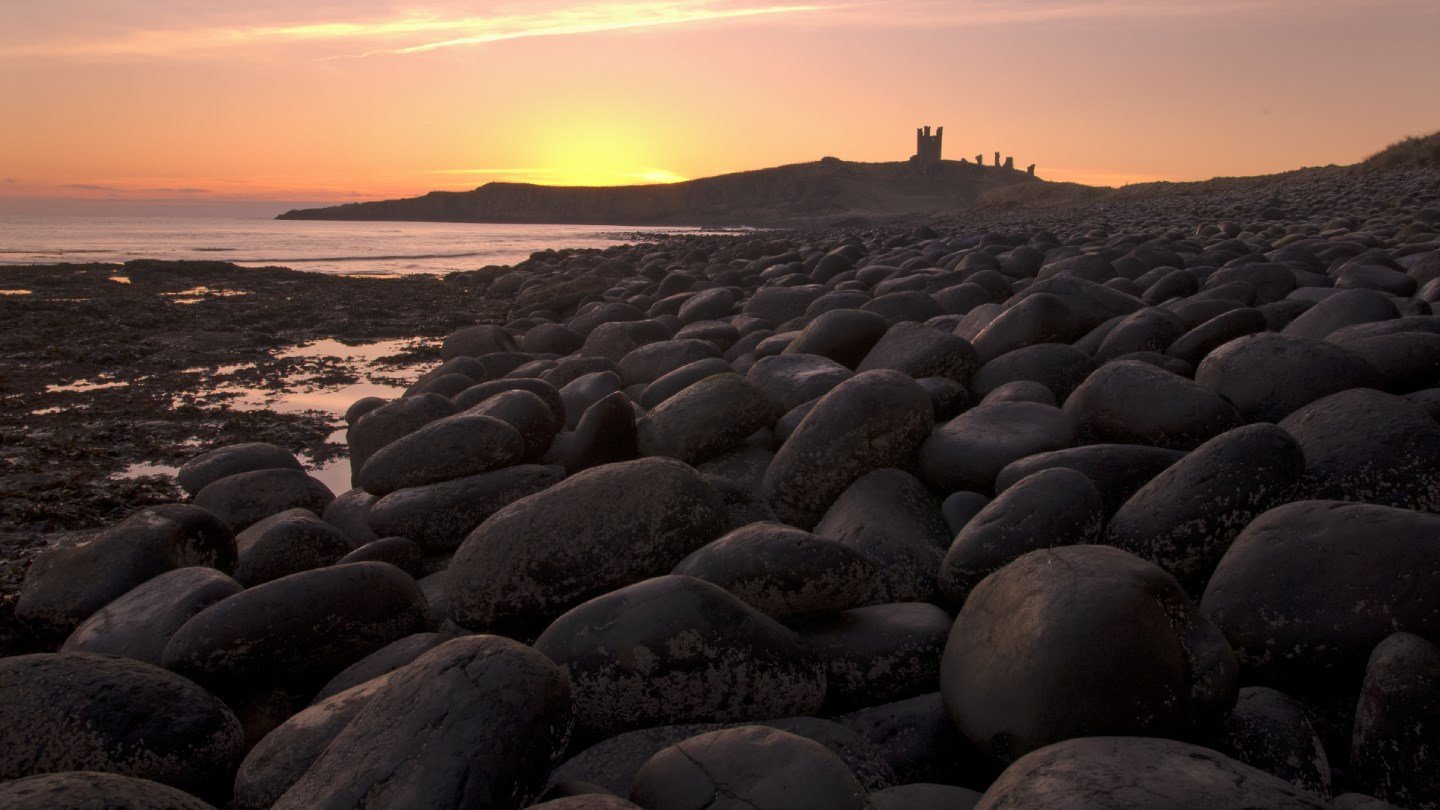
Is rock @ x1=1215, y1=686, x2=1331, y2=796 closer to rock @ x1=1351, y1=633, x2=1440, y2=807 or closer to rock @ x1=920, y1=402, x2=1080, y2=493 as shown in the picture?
rock @ x1=1351, y1=633, x2=1440, y2=807

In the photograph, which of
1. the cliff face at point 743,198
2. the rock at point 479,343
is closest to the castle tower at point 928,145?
the cliff face at point 743,198

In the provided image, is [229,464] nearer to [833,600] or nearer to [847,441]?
[847,441]

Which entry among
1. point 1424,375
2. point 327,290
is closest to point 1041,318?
point 1424,375

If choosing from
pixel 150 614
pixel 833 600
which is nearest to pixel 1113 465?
pixel 833 600

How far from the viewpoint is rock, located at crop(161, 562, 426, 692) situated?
233 cm

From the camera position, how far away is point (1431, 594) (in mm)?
1741

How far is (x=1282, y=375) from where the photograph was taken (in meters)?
2.89

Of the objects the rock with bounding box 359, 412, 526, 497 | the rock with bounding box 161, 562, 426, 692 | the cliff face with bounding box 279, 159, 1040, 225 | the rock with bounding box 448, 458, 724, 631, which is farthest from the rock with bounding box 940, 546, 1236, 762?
the cliff face with bounding box 279, 159, 1040, 225

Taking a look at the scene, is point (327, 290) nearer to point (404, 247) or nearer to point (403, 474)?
point (403, 474)

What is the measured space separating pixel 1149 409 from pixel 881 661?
54.4 inches

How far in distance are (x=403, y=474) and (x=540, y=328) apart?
378 centimetres

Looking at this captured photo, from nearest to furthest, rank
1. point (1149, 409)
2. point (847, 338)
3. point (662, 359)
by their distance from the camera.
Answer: point (1149, 409)
point (847, 338)
point (662, 359)

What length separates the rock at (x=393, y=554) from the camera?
10.0ft

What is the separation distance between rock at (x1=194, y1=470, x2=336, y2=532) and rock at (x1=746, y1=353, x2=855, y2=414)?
6.60 feet
